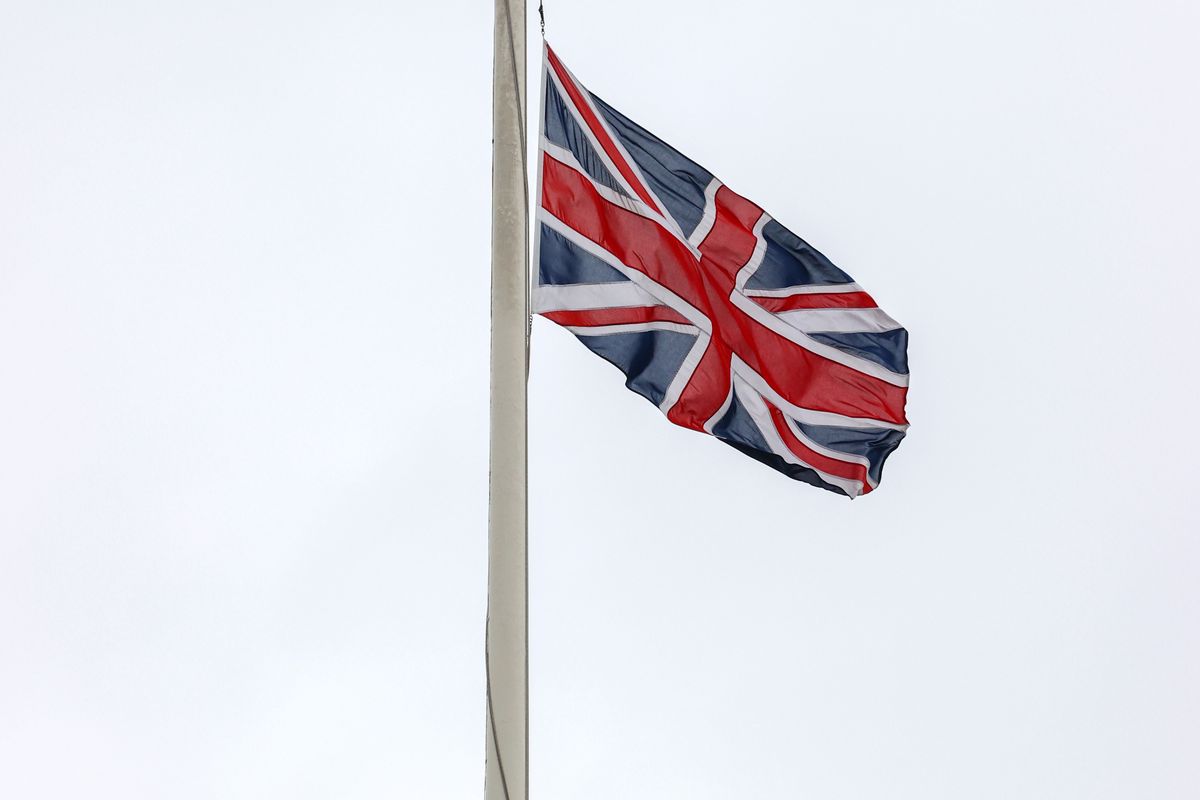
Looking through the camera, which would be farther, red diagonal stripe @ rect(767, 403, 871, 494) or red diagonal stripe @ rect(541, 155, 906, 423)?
red diagonal stripe @ rect(767, 403, 871, 494)

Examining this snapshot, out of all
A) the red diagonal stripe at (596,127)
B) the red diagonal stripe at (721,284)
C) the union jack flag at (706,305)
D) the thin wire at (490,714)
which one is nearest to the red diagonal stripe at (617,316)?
the union jack flag at (706,305)

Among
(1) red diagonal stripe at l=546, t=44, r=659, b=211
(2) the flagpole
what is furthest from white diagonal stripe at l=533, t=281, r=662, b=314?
(2) the flagpole

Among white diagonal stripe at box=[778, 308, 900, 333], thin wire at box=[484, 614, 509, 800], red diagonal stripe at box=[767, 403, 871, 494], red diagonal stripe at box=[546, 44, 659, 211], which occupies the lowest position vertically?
thin wire at box=[484, 614, 509, 800]

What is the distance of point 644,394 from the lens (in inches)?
364

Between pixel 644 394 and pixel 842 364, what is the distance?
Answer: 217 cm

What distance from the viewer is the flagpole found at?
6340mm

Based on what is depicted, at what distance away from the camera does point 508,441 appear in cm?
687

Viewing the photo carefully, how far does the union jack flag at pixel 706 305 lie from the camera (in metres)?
8.87

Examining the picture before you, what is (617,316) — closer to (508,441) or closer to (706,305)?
(706,305)

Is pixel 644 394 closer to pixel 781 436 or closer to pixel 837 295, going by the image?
pixel 781 436

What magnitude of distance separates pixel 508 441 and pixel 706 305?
3227 mm

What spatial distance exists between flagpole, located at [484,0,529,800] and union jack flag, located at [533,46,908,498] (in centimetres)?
85

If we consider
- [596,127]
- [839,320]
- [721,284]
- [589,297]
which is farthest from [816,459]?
[596,127]

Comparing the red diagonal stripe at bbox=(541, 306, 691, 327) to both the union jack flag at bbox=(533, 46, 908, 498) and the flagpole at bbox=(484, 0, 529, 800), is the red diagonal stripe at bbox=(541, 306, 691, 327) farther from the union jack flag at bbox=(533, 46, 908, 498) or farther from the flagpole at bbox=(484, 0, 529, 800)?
the flagpole at bbox=(484, 0, 529, 800)
